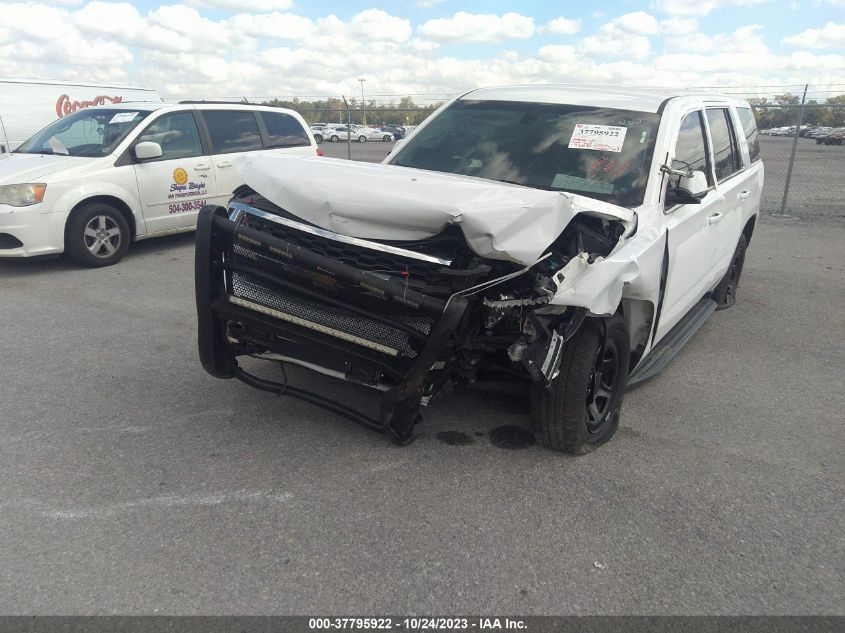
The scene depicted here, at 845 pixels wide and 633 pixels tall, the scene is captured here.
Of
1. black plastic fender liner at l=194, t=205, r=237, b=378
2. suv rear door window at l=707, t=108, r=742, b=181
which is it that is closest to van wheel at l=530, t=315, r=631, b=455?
black plastic fender liner at l=194, t=205, r=237, b=378

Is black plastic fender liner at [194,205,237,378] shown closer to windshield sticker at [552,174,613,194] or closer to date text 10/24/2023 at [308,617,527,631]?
date text 10/24/2023 at [308,617,527,631]

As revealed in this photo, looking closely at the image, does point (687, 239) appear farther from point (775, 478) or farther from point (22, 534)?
point (22, 534)

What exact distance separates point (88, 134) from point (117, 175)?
2.97 ft

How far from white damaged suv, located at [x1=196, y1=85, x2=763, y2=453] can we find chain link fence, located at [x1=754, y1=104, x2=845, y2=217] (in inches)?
235

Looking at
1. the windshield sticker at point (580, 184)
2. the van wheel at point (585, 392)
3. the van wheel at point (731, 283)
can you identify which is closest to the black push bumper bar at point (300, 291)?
the van wheel at point (585, 392)

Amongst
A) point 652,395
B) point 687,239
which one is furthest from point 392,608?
point 687,239

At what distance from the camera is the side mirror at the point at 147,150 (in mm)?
7152

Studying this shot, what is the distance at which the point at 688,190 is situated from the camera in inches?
146

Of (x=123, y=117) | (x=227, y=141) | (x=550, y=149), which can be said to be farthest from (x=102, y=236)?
(x=550, y=149)

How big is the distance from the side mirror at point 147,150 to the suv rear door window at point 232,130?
3.55ft

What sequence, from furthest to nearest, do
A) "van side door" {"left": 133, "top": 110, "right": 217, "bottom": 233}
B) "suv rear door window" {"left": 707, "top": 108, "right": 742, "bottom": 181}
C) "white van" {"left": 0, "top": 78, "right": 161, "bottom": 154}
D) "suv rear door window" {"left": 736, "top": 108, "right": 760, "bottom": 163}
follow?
"white van" {"left": 0, "top": 78, "right": 161, "bottom": 154}, "van side door" {"left": 133, "top": 110, "right": 217, "bottom": 233}, "suv rear door window" {"left": 736, "top": 108, "right": 760, "bottom": 163}, "suv rear door window" {"left": 707, "top": 108, "right": 742, "bottom": 181}

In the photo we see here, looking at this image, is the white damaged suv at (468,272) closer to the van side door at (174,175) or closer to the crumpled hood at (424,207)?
the crumpled hood at (424,207)

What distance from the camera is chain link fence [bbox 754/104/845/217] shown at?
1183cm

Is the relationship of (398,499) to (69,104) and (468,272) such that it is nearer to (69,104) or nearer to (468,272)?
(468,272)
